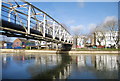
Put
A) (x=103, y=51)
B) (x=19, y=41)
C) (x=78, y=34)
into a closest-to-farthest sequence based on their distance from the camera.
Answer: (x=103, y=51) < (x=78, y=34) < (x=19, y=41)

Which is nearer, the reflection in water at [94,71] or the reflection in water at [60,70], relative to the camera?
the reflection in water at [94,71]

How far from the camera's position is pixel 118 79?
1034cm

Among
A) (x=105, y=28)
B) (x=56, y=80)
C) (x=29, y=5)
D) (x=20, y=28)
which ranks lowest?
(x=56, y=80)

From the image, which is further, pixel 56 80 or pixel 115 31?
pixel 115 31

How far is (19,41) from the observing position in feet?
236

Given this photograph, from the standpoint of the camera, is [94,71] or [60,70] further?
[60,70]

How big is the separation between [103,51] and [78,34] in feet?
71.5

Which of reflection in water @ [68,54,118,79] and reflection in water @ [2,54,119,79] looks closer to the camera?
reflection in water @ [68,54,118,79]

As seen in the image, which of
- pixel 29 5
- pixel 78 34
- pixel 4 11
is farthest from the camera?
pixel 78 34

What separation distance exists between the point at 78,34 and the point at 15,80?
50002 mm

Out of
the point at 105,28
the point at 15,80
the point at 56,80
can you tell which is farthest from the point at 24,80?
the point at 105,28

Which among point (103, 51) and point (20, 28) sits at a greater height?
point (20, 28)

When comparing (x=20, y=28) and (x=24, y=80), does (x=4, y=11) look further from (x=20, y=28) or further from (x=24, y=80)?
(x=24, y=80)

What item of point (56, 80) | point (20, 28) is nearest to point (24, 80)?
point (56, 80)
